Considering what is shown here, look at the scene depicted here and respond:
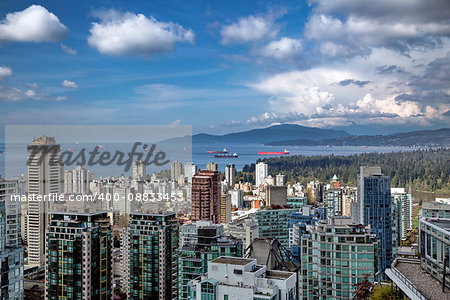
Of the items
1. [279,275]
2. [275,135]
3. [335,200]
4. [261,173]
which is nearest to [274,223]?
[335,200]

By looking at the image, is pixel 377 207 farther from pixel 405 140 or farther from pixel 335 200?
pixel 405 140

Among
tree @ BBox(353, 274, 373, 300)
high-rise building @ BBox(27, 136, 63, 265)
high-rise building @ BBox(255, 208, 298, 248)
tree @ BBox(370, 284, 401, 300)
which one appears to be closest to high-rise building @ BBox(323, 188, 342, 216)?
high-rise building @ BBox(255, 208, 298, 248)

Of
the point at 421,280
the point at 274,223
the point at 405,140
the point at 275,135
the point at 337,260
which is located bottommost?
the point at 274,223

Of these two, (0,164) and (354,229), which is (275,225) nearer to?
(354,229)

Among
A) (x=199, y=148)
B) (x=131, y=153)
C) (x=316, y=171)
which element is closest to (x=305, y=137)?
(x=199, y=148)

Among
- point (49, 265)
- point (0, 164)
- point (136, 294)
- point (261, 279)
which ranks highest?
point (0, 164)

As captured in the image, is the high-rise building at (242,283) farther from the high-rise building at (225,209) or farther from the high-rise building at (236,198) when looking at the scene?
the high-rise building at (236,198)

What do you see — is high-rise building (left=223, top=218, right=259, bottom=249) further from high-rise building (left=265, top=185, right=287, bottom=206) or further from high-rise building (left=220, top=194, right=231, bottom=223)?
high-rise building (left=220, top=194, right=231, bottom=223)
